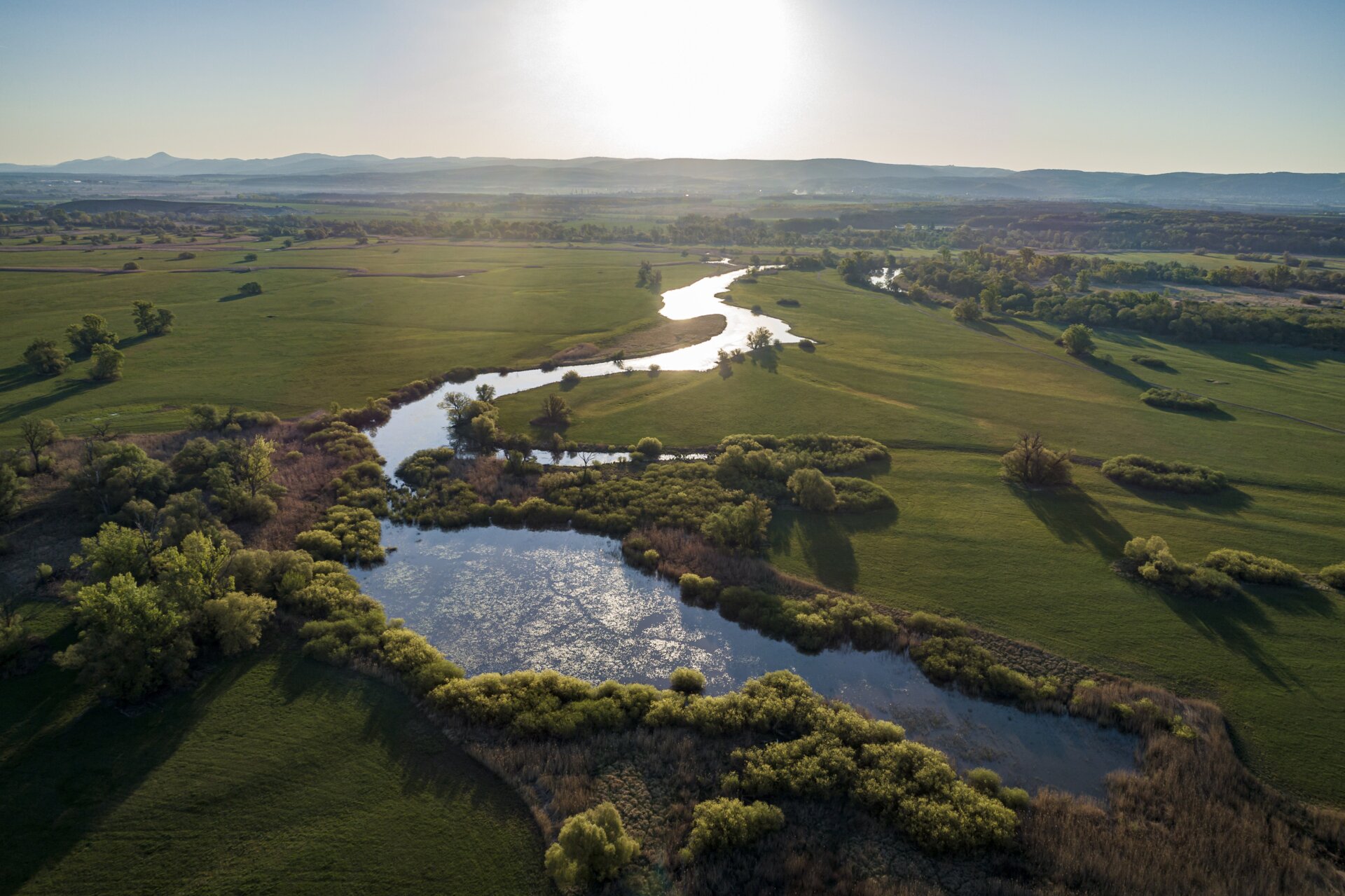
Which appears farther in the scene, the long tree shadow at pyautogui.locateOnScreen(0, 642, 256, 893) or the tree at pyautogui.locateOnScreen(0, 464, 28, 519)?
the tree at pyautogui.locateOnScreen(0, 464, 28, 519)

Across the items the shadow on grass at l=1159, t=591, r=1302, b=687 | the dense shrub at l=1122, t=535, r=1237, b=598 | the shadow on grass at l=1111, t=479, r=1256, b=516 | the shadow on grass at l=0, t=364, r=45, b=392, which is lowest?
the shadow on grass at l=1159, t=591, r=1302, b=687

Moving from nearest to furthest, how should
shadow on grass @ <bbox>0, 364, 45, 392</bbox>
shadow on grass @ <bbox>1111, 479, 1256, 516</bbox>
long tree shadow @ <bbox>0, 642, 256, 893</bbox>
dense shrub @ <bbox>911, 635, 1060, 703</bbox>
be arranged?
1. long tree shadow @ <bbox>0, 642, 256, 893</bbox>
2. dense shrub @ <bbox>911, 635, 1060, 703</bbox>
3. shadow on grass @ <bbox>1111, 479, 1256, 516</bbox>
4. shadow on grass @ <bbox>0, 364, 45, 392</bbox>

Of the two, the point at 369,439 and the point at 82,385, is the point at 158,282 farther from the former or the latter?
the point at 369,439

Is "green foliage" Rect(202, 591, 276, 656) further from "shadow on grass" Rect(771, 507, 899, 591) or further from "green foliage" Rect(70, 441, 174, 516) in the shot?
"shadow on grass" Rect(771, 507, 899, 591)

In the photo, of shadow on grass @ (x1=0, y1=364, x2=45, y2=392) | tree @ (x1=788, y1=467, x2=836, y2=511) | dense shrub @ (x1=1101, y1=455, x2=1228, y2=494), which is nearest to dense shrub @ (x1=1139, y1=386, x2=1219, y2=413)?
dense shrub @ (x1=1101, y1=455, x2=1228, y2=494)

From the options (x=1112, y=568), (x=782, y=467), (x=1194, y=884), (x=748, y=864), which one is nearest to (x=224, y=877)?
(x=748, y=864)

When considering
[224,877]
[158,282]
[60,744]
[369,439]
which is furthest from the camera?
[158,282]

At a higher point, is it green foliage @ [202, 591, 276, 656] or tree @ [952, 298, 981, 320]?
tree @ [952, 298, 981, 320]
